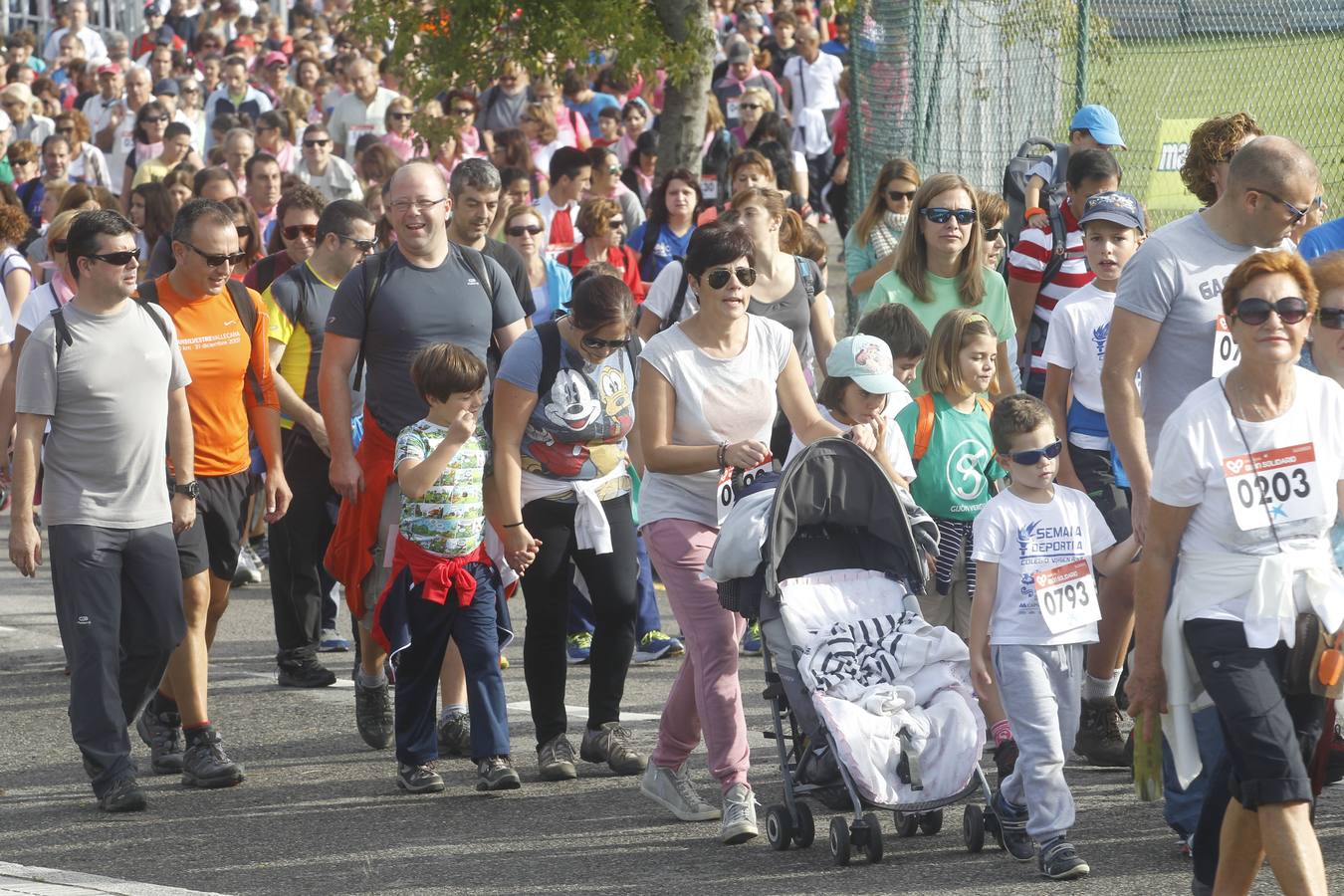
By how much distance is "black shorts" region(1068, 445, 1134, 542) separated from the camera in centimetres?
760

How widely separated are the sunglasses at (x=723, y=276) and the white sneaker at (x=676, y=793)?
5.11ft

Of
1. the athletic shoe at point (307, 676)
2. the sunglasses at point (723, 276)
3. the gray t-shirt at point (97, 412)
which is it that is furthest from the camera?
the athletic shoe at point (307, 676)

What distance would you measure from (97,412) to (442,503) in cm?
118

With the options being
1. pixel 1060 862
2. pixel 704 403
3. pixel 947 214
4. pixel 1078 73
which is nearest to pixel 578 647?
pixel 947 214

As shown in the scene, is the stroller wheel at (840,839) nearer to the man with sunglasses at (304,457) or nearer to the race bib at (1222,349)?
the race bib at (1222,349)

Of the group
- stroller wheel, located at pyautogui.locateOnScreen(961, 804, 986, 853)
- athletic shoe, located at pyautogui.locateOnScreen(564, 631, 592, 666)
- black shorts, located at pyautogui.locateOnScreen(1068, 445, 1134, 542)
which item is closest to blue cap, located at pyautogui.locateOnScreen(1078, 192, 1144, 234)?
black shorts, located at pyautogui.locateOnScreen(1068, 445, 1134, 542)

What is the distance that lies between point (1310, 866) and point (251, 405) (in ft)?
14.9

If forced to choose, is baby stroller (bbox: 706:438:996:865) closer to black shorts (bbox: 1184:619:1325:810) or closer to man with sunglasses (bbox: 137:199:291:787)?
black shorts (bbox: 1184:619:1325:810)

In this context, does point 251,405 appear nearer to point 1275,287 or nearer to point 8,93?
point 1275,287

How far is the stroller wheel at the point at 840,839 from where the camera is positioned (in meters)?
6.05

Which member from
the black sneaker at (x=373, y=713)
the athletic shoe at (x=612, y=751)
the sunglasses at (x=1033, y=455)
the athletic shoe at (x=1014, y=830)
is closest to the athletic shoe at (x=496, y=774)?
the athletic shoe at (x=612, y=751)

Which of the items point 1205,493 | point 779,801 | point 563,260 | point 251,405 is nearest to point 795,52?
point 563,260

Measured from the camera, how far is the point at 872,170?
1452 cm

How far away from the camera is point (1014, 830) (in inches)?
238
